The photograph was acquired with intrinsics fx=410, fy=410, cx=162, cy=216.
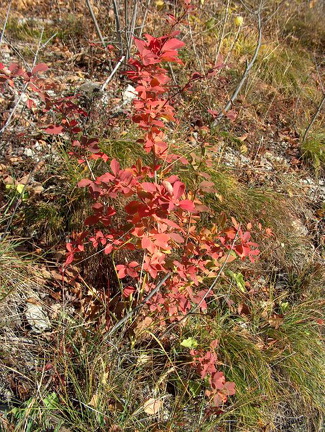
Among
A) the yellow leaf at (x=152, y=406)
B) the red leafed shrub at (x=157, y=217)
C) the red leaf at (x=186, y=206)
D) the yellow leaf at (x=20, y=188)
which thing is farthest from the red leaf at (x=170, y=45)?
the yellow leaf at (x=152, y=406)

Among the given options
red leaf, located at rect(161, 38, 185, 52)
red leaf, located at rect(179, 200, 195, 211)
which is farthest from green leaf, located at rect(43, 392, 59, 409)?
red leaf, located at rect(161, 38, 185, 52)

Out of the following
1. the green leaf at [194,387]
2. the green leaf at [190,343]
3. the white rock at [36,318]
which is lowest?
the white rock at [36,318]

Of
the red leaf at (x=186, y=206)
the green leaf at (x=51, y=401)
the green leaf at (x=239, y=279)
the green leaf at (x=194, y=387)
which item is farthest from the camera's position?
the green leaf at (x=239, y=279)

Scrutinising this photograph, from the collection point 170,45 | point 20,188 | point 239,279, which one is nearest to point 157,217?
point 170,45

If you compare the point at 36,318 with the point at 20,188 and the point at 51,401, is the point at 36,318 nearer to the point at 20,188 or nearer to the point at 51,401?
the point at 51,401

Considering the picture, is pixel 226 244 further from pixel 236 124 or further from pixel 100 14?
pixel 100 14

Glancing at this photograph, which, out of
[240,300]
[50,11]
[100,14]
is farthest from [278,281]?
[50,11]

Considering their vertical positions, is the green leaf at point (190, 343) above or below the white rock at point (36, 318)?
above

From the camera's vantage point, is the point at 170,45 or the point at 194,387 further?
the point at 194,387

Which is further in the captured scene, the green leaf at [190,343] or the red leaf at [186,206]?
the green leaf at [190,343]

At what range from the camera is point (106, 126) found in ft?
10.5

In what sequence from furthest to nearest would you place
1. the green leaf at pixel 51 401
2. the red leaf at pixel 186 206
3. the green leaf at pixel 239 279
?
the green leaf at pixel 239 279, the green leaf at pixel 51 401, the red leaf at pixel 186 206

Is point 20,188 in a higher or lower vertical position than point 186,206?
lower

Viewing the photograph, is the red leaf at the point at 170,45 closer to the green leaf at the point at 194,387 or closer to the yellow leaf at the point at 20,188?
the yellow leaf at the point at 20,188
